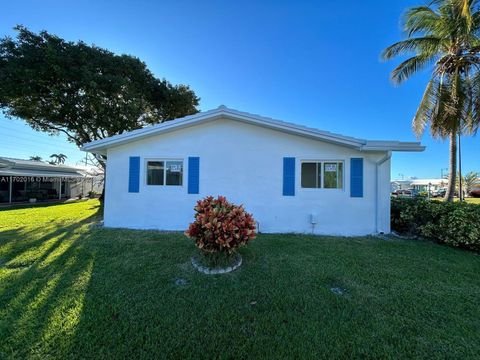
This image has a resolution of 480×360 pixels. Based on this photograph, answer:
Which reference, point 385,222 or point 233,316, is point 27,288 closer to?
point 233,316

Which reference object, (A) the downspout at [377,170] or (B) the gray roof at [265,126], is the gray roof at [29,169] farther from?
(A) the downspout at [377,170]

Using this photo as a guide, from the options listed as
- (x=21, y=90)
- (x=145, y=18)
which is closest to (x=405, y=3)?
(x=145, y=18)

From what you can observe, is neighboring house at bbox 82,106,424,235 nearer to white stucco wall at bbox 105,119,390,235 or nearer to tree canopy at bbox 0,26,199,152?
white stucco wall at bbox 105,119,390,235

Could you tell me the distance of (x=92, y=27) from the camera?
394 inches

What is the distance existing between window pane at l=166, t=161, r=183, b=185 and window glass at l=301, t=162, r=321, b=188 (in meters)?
4.41

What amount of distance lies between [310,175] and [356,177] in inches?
57.2

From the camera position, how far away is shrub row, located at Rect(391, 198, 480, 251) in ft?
19.4

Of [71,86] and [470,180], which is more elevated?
[71,86]

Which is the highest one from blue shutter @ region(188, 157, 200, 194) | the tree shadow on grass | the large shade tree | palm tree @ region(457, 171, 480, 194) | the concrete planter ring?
the large shade tree

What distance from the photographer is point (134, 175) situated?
7934 millimetres

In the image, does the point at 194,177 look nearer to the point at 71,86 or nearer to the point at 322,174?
the point at 322,174

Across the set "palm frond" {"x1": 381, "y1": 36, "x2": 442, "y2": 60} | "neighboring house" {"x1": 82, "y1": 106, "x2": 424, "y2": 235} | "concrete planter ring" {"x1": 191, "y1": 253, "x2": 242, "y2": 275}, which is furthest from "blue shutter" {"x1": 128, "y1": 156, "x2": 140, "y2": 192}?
"palm frond" {"x1": 381, "y1": 36, "x2": 442, "y2": 60}

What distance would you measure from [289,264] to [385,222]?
4556 mm

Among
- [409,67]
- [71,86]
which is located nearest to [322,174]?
[409,67]
